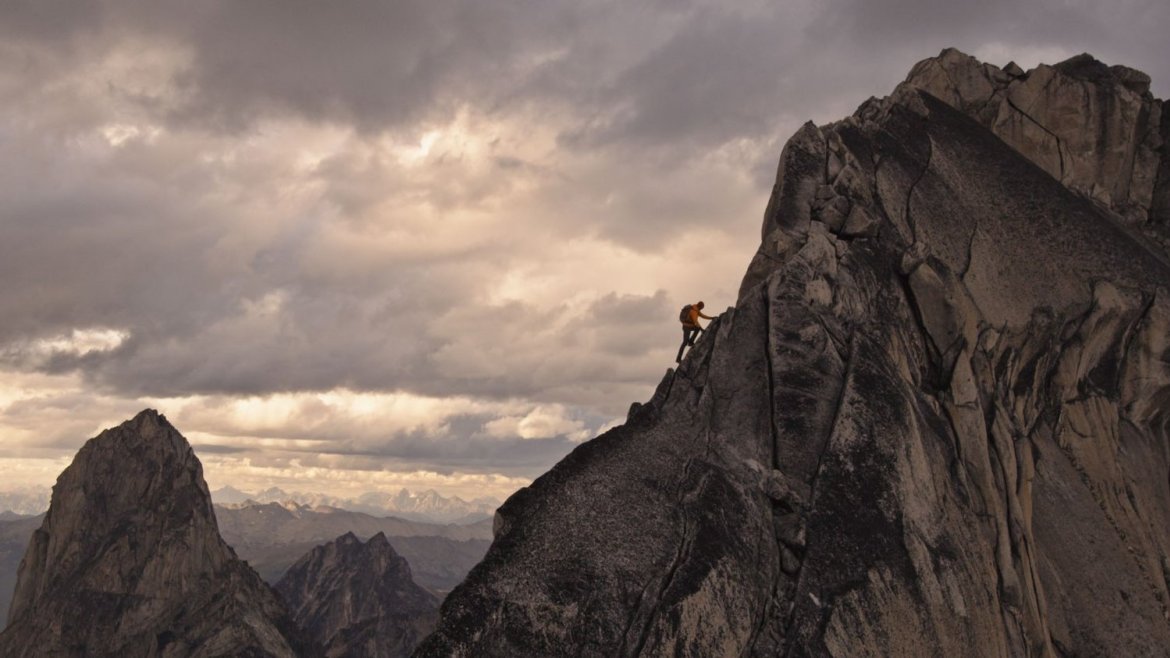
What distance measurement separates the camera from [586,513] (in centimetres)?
3153

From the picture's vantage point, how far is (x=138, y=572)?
167250 millimetres

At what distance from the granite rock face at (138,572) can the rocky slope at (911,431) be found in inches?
5389

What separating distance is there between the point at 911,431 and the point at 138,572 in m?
165

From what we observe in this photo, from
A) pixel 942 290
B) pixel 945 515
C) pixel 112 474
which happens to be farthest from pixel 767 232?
pixel 112 474

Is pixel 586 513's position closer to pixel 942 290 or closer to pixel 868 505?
pixel 868 505

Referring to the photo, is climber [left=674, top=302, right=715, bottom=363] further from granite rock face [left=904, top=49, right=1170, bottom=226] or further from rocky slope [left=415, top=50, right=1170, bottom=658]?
granite rock face [left=904, top=49, right=1170, bottom=226]

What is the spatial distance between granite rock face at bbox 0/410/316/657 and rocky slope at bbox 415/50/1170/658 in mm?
136886

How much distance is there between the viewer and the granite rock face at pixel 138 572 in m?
158

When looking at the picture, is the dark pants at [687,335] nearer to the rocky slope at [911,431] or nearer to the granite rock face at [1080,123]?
the rocky slope at [911,431]

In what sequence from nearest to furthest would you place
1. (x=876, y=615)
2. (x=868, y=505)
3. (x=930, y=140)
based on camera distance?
(x=876, y=615) → (x=868, y=505) → (x=930, y=140)

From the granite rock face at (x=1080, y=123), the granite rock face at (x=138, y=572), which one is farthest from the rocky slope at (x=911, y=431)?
the granite rock face at (x=138, y=572)

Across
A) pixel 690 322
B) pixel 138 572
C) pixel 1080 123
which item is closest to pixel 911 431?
pixel 690 322

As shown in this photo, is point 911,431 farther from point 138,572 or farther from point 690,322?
point 138,572

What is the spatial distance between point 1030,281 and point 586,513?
2752 cm
